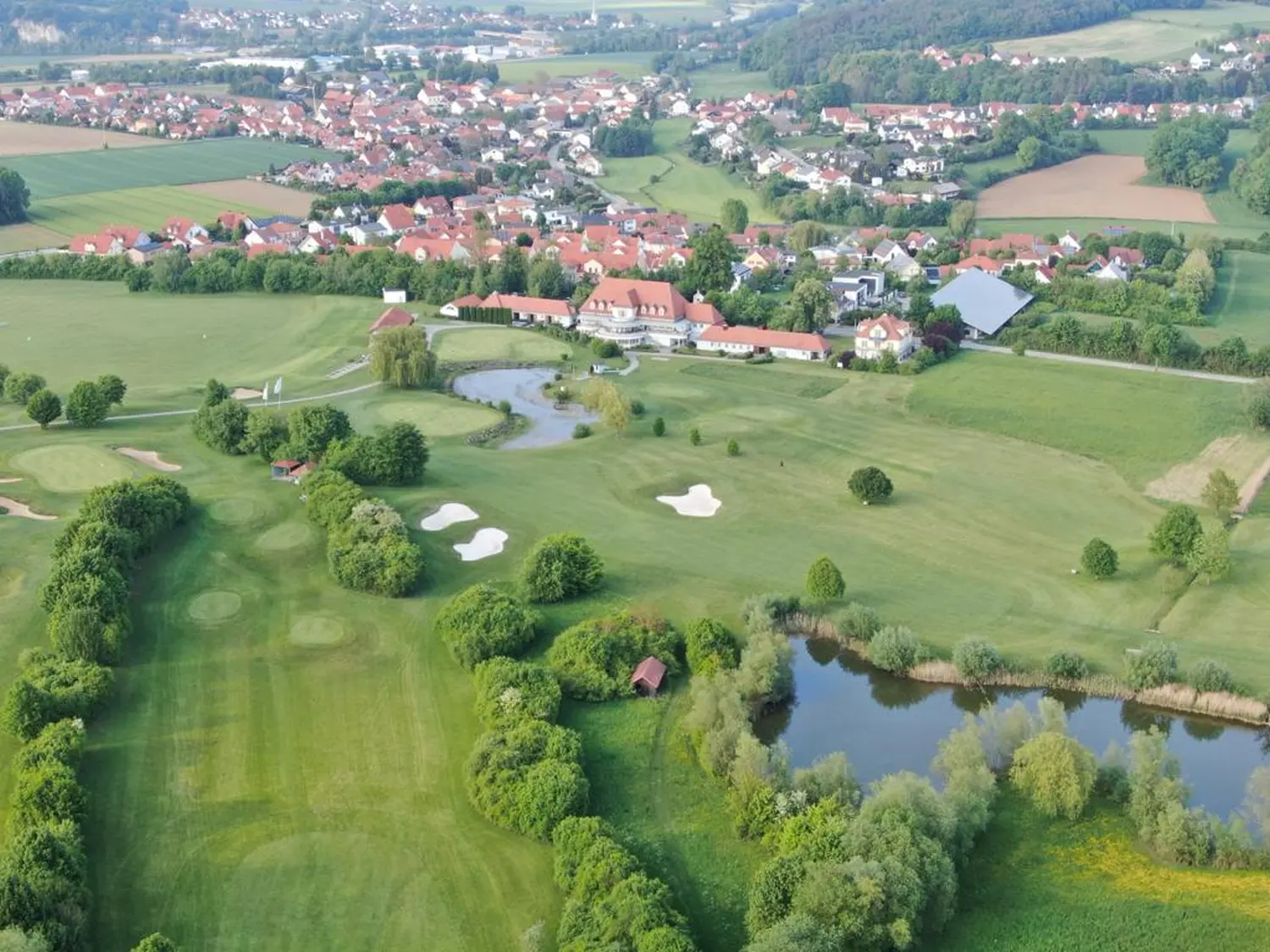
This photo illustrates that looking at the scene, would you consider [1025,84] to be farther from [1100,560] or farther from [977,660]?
[977,660]

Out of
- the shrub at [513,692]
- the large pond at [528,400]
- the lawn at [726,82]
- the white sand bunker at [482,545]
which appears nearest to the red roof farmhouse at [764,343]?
the large pond at [528,400]

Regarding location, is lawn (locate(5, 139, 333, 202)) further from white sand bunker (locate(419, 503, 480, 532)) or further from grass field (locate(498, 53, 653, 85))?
white sand bunker (locate(419, 503, 480, 532))

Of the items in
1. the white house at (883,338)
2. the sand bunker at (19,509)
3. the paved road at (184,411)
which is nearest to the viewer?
the sand bunker at (19,509)

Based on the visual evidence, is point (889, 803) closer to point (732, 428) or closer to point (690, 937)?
point (690, 937)

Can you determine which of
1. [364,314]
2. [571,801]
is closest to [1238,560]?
[571,801]

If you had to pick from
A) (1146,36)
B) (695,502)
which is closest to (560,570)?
(695,502)

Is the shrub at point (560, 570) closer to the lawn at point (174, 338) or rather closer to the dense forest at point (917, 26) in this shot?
the lawn at point (174, 338)
